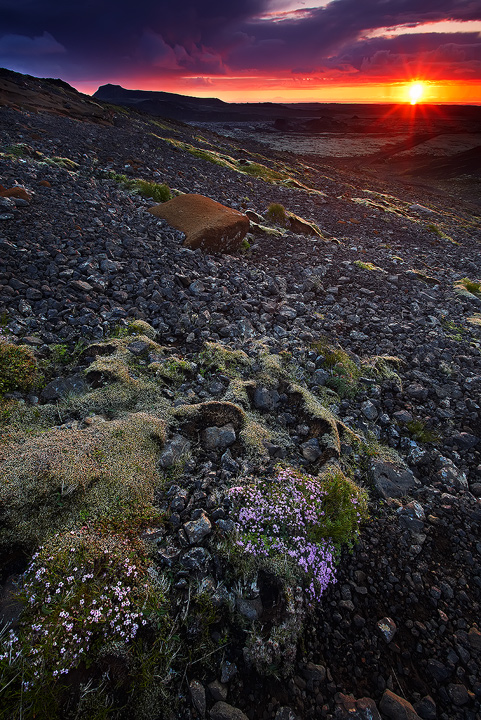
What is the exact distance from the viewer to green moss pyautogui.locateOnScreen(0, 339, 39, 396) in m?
4.87

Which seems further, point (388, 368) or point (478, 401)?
point (388, 368)

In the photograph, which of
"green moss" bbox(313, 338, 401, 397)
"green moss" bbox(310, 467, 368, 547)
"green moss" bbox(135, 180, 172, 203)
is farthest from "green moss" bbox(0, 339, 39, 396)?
"green moss" bbox(135, 180, 172, 203)

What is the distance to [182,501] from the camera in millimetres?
3773

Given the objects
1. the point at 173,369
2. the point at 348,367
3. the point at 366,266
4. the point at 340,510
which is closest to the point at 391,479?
the point at 340,510

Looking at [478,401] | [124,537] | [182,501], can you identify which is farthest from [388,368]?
[124,537]

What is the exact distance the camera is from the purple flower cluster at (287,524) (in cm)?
350

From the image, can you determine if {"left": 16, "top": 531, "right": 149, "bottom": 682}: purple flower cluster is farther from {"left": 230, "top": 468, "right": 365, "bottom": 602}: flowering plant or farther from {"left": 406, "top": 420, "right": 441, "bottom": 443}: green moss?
{"left": 406, "top": 420, "right": 441, "bottom": 443}: green moss

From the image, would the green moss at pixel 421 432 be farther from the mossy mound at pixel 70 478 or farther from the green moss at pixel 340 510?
the mossy mound at pixel 70 478

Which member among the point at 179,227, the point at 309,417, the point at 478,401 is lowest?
the point at 478,401

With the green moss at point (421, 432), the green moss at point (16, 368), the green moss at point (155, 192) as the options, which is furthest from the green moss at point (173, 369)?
the green moss at point (155, 192)

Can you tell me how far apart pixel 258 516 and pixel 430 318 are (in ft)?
27.4

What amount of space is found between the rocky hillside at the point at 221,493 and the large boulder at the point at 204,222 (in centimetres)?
178

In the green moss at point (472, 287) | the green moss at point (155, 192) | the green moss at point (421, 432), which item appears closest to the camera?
the green moss at point (421, 432)

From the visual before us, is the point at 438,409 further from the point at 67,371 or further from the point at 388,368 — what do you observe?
the point at 67,371
